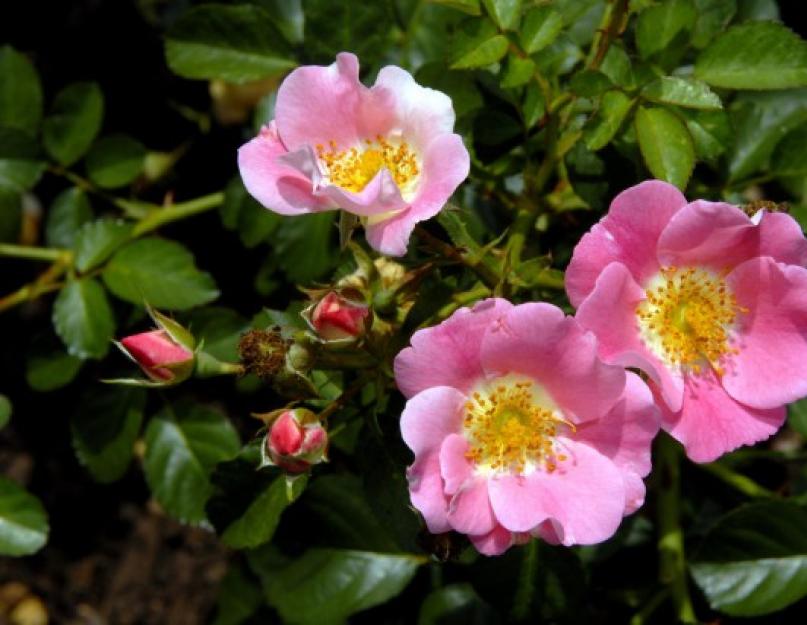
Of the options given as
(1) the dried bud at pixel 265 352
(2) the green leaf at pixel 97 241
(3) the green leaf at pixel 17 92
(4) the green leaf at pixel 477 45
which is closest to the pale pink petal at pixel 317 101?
(4) the green leaf at pixel 477 45

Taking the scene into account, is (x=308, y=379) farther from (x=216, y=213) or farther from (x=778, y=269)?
(x=216, y=213)

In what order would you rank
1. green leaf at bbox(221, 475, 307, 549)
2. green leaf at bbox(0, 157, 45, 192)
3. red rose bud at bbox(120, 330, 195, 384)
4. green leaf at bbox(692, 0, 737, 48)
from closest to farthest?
red rose bud at bbox(120, 330, 195, 384) < green leaf at bbox(221, 475, 307, 549) < green leaf at bbox(692, 0, 737, 48) < green leaf at bbox(0, 157, 45, 192)

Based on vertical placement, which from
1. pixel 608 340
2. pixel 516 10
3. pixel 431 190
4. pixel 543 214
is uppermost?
pixel 516 10

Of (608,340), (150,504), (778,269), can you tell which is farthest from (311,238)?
(150,504)

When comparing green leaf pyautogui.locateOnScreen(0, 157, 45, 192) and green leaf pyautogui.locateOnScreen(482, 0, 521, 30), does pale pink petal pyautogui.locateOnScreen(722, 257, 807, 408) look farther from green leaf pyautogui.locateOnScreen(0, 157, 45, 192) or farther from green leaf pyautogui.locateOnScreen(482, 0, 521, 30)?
green leaf pyautogui.locateOnScreen(0, 157, 45, 192)

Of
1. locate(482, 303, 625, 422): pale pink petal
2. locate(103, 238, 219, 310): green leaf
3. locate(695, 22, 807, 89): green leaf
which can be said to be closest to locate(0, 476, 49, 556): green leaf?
locate(103, 238, 219, 310): green leaf

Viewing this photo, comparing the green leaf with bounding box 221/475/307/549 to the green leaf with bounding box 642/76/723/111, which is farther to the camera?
the green leaf with bounding box 221/475/307/549

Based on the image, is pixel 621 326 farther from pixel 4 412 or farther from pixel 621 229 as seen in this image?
pixel 4 412
